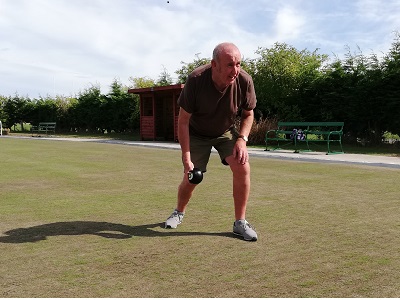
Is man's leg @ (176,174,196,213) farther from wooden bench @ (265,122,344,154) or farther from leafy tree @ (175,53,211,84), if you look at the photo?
leafy tree @ (175,53,211,84)

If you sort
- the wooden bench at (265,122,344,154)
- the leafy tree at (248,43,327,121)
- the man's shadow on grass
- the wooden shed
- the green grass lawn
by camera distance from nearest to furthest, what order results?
the green grass lawn → the man's shadow on grass → the wooden bench at (265,122,344,154) → the leafy tree at (248,43,327,121) → the wooden shed

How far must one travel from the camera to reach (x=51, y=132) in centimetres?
3266

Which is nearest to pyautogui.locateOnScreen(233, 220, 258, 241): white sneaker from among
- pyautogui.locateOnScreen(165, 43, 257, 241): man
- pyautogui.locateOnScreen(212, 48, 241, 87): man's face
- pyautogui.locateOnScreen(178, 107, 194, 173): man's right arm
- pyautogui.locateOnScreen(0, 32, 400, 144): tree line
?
pyautogui.locateOnScreen(165, 43, 257, 241): man

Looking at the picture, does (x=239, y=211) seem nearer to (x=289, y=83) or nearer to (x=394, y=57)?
(x=394, y=57)

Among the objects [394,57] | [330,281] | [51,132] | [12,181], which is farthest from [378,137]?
[51,132]

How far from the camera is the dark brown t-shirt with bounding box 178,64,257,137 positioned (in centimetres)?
407

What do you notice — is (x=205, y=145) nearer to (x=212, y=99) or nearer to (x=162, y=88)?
(x=212, y=99)

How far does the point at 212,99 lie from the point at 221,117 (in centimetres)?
23

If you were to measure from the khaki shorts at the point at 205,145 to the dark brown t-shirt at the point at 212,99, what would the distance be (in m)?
0.11

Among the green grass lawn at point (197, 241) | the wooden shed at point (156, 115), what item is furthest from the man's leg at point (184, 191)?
the wooden shed at point (156, 115)

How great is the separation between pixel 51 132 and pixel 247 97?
3043cm

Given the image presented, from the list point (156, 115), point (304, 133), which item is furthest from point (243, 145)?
point (156, 115)

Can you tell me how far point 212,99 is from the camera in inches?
162

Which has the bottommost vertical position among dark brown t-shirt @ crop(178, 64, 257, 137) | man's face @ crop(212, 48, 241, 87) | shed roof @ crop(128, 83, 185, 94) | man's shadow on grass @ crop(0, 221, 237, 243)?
man's shadow on grass @ crop(0, 221, 237, 243)
